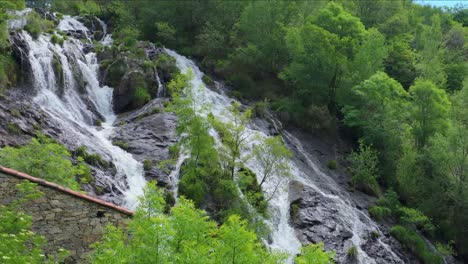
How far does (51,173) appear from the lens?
16.9 m

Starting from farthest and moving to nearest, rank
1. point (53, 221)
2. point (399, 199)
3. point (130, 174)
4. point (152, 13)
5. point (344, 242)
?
point (152, 13) → point (399, 199) → point (344, 242) → point (130, 174) → point (53, 221)

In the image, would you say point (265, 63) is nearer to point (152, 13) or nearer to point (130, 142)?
point (152, 13)

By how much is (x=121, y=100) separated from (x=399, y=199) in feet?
70.3

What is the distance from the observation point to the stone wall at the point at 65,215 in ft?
41.9

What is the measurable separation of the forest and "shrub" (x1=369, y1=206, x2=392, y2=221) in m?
0.11

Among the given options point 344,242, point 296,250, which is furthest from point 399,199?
point 296,250

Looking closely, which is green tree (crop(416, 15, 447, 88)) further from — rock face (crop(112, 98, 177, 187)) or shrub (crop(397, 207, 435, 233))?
rock face (crop(112, 98, 177, 187))

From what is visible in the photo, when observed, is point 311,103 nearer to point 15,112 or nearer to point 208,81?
point 208,81

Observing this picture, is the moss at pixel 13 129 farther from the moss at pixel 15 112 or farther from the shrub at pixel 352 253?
the shrub at pixel 352 253

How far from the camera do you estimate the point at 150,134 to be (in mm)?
Answer: 31172

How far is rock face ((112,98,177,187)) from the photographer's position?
92.3 ft

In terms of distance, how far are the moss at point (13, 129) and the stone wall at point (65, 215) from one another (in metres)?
12.2

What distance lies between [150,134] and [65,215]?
18.1 metres

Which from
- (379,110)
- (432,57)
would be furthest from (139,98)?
(432,57)
